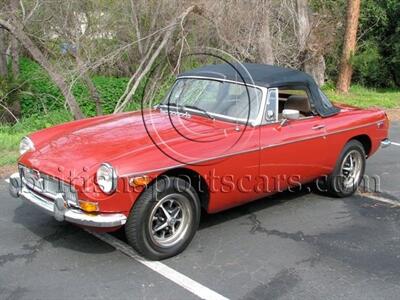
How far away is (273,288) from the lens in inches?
152

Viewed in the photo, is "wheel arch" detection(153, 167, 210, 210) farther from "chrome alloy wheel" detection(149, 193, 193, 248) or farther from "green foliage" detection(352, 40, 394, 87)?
"green foliage" detection(352, 40, 394, 87)

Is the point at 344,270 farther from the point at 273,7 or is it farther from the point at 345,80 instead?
the point at 345,80

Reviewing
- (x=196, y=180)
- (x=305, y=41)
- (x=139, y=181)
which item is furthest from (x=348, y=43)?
(x=139, y=181)

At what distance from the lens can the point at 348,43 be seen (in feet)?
49.4

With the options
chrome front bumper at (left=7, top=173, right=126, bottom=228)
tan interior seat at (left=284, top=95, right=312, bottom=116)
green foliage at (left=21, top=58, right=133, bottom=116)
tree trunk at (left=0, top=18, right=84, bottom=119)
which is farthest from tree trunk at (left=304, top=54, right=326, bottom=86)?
chrome front bumper at (left=7, top=173, right=126, bottom=228)

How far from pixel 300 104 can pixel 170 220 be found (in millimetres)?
2322

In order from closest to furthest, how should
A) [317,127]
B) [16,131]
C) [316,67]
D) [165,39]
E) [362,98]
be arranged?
[317,127] < [16,131] < [165,39] < [362,98] < [316,67]

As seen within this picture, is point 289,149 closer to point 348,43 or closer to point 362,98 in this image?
point 362,98

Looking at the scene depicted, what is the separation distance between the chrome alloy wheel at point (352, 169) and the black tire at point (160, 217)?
2.44 m

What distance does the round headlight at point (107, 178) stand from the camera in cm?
390

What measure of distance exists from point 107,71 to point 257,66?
9935 mm

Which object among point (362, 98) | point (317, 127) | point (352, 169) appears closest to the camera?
point (317, 127)

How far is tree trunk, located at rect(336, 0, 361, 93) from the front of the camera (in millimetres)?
14719

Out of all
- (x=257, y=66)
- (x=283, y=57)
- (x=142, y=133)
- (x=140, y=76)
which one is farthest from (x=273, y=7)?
(x=142, y=133)
